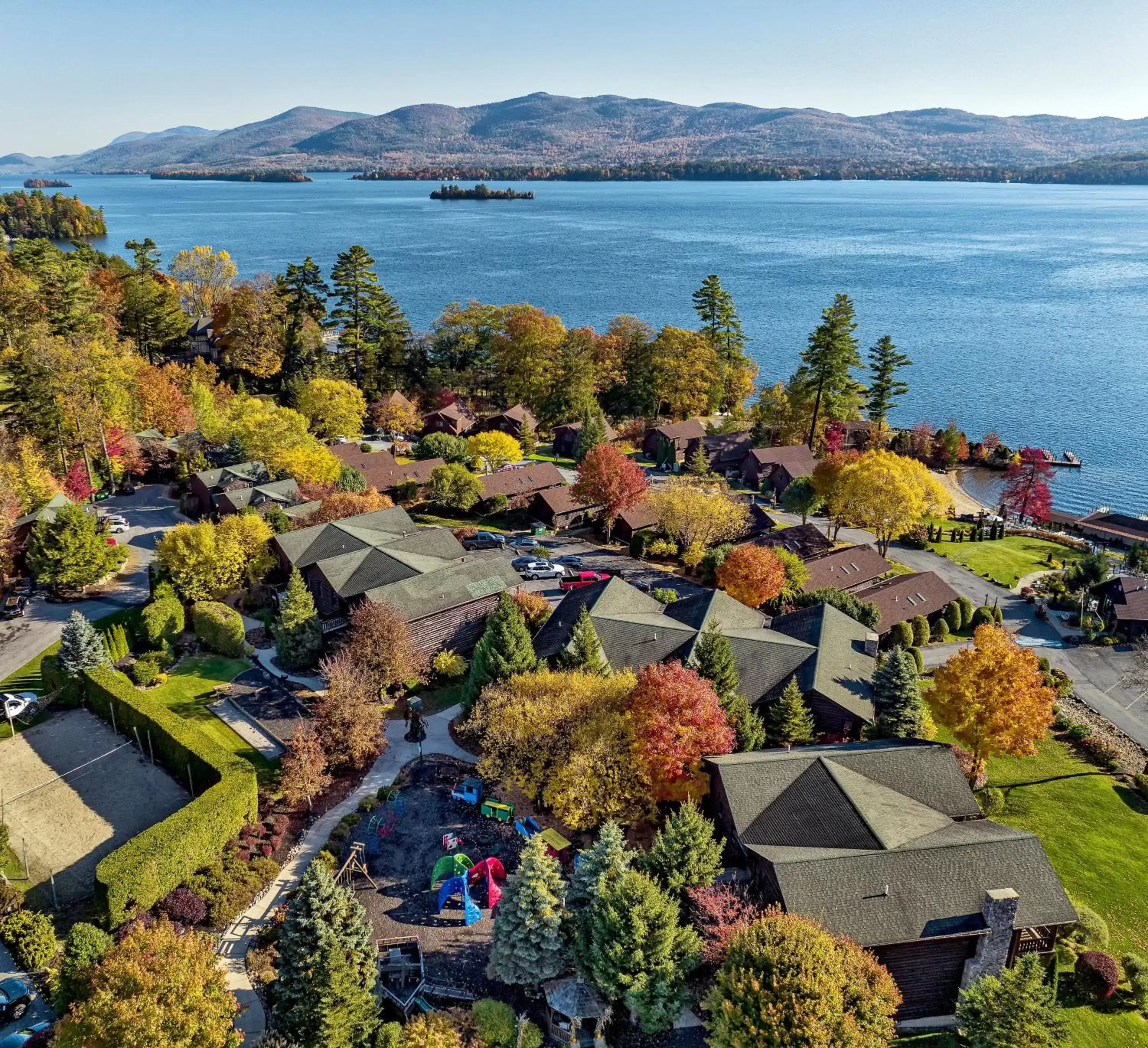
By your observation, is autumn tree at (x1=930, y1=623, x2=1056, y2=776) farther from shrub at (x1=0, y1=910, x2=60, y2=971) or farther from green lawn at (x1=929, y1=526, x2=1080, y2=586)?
shrub at (x1=0, y1=910, x2=60, y2=971)

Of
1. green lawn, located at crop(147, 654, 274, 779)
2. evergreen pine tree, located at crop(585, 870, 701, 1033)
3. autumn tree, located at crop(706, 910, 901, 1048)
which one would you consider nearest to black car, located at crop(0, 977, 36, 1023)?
green lawn, located at crop(147, 654, 274, 779)

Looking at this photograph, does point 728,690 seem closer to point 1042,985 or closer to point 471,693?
point 471,693

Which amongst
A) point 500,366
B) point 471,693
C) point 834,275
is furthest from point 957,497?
point 834,275

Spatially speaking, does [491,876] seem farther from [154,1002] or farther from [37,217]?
[37,217]

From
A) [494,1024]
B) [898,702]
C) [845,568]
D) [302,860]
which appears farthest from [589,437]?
[494,1024]

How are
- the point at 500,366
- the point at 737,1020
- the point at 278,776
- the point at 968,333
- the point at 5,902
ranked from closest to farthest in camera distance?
the point at 737,1020, the point at 5,902, the point at 278,776, the point at 500,366, the point at 968,333

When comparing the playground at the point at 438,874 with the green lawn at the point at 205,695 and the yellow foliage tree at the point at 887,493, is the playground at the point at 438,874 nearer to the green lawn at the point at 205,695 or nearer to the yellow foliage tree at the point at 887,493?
the green lawn at the point at 205,695

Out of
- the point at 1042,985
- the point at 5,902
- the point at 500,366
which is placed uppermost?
the point at 500,366
